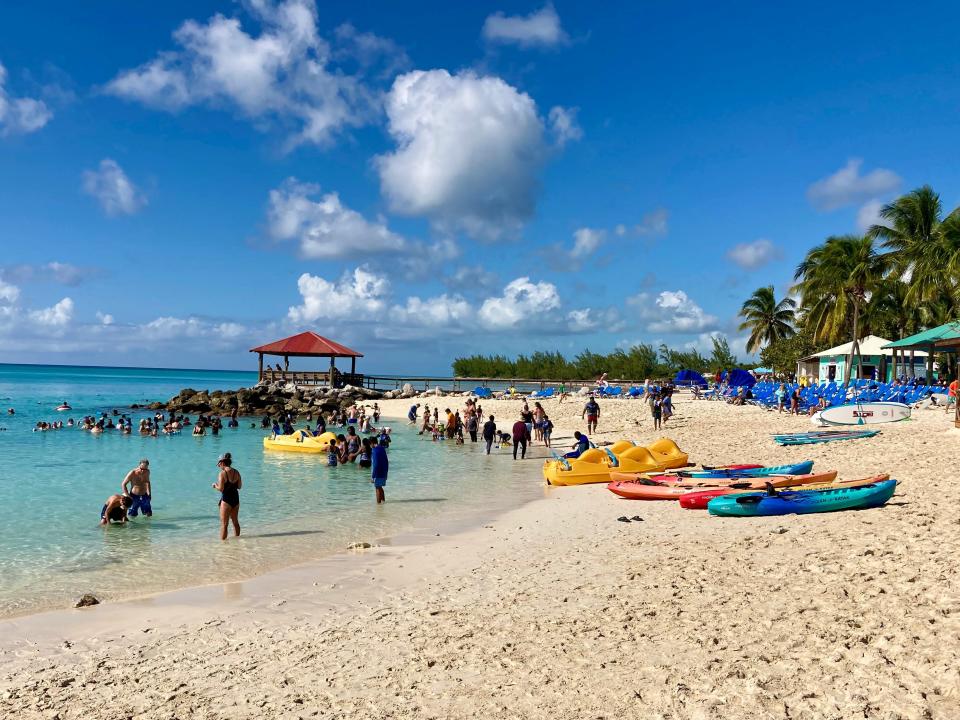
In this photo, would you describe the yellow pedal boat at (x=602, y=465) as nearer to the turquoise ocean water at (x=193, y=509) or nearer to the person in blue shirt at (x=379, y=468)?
the turquoise ocean water at (x=193, y=509)

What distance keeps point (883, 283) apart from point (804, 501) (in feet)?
113

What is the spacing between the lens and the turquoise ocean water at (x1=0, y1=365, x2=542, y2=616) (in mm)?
8531

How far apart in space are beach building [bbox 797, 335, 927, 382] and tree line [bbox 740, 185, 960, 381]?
25.1 inches

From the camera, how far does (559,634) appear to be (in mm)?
5441

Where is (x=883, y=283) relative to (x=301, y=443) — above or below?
above

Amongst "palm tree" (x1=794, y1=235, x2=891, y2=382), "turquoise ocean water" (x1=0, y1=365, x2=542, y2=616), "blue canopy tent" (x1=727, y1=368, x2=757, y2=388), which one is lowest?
"turquoise ocean water" (x1=0, y1=365, x2=542, y2=616)

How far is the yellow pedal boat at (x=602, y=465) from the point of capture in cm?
1439

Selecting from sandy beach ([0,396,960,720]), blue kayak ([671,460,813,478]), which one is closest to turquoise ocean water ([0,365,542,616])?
sandy beach ([0,396,960,720])

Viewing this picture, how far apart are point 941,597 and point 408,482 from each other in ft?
40.3

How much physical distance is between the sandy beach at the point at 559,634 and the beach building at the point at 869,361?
29.0 metres

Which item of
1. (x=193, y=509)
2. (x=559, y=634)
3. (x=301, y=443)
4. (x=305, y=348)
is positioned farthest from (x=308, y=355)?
Result: (x=559, y=634)

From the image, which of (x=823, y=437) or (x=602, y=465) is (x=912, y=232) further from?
(x=602, y=465)

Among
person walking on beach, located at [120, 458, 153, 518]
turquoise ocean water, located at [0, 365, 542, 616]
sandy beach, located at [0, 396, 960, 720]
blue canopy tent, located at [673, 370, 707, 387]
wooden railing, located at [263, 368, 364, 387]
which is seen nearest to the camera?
sandy beach, located at [0, 396, 960, 720]

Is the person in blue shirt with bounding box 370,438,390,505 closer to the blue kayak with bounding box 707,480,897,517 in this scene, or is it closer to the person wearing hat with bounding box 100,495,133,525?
the person wearing hat with bounding box 100,495,133,525
